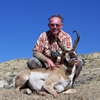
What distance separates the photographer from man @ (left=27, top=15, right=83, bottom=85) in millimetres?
5621

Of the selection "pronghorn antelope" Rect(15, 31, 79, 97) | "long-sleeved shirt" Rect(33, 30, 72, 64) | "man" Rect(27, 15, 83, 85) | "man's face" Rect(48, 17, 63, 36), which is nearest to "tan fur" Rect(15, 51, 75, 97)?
"pronghorn antelope" Rect(15, 31, 79, 97)

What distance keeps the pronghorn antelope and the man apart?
0.66m

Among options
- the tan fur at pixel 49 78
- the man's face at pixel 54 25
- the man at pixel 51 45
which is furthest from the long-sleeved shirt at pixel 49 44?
the tan fur at pixel 49 78

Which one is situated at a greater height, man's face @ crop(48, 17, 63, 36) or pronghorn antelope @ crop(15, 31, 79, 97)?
man's face @ crop(48, 17, 63, 36)

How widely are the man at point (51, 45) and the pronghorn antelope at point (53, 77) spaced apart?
66cm

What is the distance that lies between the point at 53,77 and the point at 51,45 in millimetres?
1487

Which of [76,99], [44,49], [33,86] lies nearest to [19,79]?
[33,86]

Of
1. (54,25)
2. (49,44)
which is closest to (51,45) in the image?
(49,44)

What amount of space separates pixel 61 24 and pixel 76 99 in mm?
2791

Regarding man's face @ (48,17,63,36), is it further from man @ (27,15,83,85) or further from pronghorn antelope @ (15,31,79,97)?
pronghorn antelope @ (15,31,79,97)

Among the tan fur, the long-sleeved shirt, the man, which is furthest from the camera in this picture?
the long-sleeved shirt

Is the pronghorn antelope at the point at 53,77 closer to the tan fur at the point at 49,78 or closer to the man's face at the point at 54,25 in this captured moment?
the tan fur at the point at 49,78

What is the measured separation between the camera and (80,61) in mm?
5652

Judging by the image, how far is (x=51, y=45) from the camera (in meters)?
5.81
